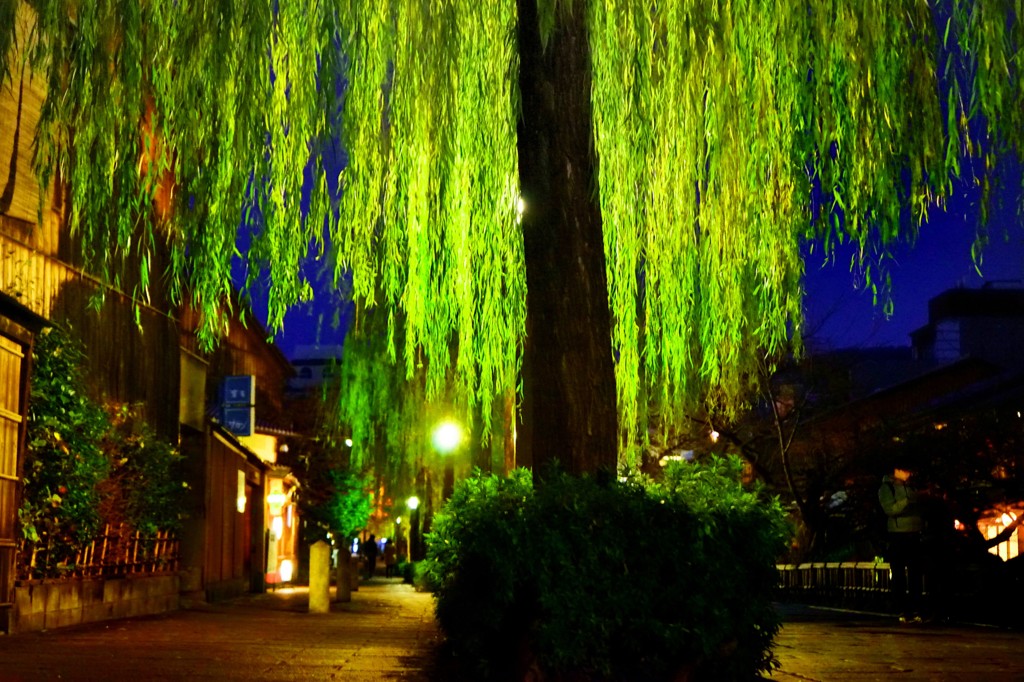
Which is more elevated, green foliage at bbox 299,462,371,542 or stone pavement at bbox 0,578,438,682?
green foliage at bbox 299,462,371,542

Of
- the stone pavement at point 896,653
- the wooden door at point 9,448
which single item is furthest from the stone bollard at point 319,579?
the stone pavement at point 896,653

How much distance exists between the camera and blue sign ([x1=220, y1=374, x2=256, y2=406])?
1002 inches

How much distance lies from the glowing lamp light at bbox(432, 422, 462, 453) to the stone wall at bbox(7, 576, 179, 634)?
599cm

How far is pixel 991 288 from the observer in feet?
159

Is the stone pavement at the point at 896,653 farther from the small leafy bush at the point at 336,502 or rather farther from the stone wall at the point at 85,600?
the small leafy bush at the point at 336,502

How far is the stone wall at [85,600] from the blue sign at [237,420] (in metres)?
6.27

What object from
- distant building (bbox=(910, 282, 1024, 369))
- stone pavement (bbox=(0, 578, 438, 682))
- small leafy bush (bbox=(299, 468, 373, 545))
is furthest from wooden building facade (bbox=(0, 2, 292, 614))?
distant building (bbox=(910, 282, 1024, 369))

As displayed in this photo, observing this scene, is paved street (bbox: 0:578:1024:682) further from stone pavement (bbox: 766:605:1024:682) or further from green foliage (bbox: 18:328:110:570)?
green foliage (bbox: 18:328:110:570)

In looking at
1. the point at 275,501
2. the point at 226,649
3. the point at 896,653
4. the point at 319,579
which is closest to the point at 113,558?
the point at 319,579

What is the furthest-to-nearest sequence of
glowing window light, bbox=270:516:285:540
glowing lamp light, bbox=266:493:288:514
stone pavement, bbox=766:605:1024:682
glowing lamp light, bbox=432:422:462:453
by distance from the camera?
1. glowing window light, bbox=270:516:285:540
2. glowing lamp light, bbox=266:493:288:514
3. glowing lamp light, bbox=432:422:462:453
4. stone pavement, bbox=766:605:1024:682

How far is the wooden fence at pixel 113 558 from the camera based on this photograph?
13719mm

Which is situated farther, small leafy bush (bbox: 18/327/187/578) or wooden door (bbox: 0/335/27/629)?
small leafy bush (bbox: 18/327/187/578)

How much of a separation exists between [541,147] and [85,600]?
9882mm

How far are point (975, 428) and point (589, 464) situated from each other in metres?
9.57
